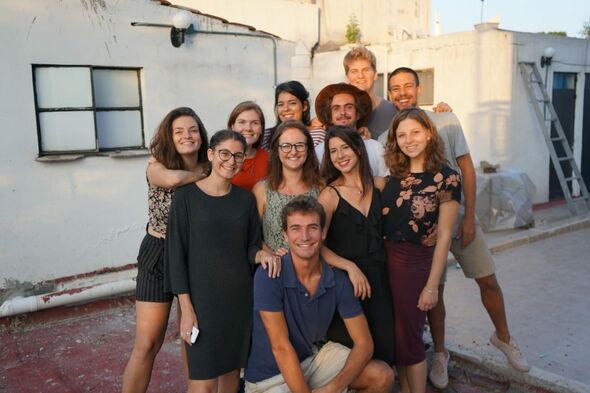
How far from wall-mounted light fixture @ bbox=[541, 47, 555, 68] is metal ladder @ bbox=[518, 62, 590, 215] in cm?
32

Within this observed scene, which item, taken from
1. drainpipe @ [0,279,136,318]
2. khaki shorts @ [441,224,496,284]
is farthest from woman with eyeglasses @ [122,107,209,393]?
drainpipe @ [0,279,136,318]

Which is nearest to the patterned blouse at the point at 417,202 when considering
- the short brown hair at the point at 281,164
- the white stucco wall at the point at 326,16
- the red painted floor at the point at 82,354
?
the short brown hair at the point at 281,164

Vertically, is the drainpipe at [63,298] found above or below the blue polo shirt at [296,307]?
below

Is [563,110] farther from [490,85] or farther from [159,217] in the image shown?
[159,217]

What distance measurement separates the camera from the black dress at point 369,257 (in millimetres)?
3020

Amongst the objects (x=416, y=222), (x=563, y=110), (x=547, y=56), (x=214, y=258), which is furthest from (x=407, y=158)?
(x=563, y=110)

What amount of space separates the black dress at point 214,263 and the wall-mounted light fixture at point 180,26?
4.22 meters

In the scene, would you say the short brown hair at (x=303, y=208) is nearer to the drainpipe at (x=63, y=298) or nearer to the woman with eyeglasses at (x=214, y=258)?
the woman with eyeglasses at (x=214, y=258)

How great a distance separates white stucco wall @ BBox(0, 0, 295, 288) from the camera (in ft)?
19.0

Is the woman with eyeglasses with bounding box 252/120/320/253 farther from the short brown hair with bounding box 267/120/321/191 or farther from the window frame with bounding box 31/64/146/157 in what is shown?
the window frame with bounding box 31/64/146/157

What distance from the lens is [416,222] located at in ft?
10.2

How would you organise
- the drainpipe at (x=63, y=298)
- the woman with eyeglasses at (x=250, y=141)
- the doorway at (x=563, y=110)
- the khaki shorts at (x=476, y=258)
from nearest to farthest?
1. the woman with eyeglasses at (x=250, y=141)
2. the khaki shorts at (x=476, y=258)
3. the drainpipe at (x=63, y=298)
4. the doorway at (x=563, y=110)

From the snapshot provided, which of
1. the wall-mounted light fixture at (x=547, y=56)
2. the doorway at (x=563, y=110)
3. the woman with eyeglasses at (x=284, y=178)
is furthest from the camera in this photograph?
the doorway at (x=563, y=110)

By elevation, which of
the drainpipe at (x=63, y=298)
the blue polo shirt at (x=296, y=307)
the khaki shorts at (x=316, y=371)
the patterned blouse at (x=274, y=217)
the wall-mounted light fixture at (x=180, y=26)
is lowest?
the drainpipe at (x=63, y=298)
